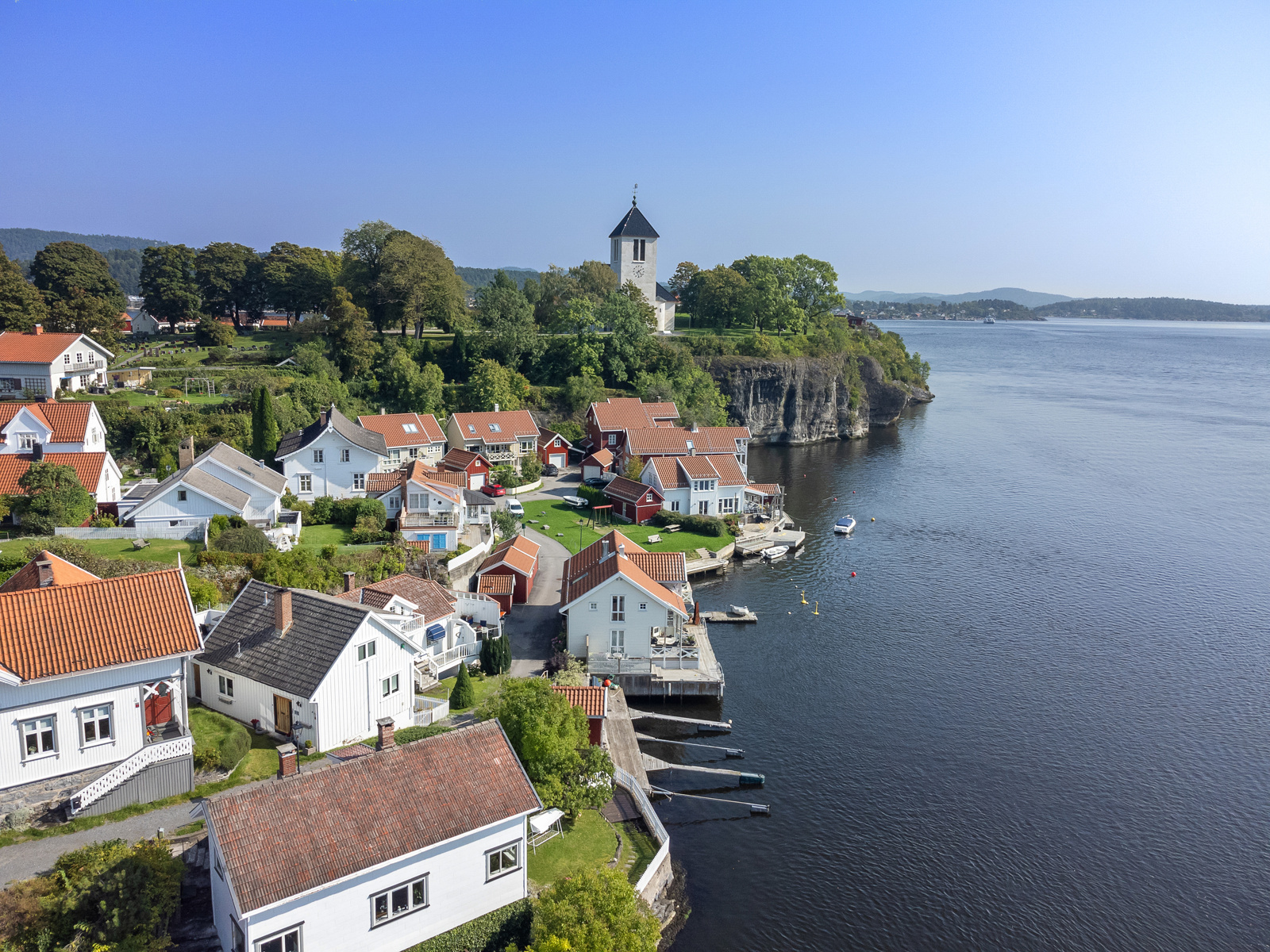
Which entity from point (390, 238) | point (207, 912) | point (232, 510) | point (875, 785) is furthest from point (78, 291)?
point (875, 785)

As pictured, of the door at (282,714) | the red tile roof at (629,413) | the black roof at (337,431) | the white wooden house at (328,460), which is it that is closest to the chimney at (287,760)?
A: the door at (282,714)

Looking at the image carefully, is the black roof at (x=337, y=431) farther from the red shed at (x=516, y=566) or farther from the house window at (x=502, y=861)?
the house window at (x=502, y=861)

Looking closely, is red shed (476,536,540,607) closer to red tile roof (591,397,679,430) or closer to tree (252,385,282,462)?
tree (252,385,282,462)

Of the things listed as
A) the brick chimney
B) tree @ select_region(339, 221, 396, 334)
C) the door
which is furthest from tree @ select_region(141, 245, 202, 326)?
the brick chimney

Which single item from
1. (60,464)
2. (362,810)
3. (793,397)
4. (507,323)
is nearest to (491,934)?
(362,810)

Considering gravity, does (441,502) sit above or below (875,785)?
above

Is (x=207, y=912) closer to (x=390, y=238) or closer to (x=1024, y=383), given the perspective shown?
(x=390, y=238)

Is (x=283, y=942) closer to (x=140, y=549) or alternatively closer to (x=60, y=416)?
(x=140, y=549)
